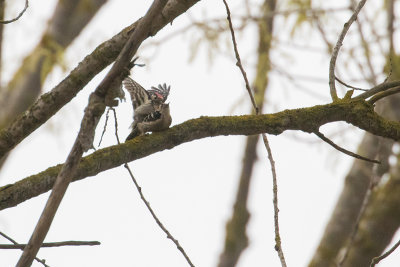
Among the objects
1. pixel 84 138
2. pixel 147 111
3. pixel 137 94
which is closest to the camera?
pixel 84 138

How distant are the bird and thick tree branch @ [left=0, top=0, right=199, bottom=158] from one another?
0.89 feet

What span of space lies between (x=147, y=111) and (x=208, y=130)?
62cm

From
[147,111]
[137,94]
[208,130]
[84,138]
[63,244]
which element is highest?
[137,94]

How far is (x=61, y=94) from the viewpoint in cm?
194

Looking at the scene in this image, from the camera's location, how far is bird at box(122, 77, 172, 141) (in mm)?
2099

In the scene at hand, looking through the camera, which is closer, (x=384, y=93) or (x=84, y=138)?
(x=84, y=138)

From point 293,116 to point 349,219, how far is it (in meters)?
2.81

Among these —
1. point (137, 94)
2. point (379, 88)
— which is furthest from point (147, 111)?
point (379, 88)

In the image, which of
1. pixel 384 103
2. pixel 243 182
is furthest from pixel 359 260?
pixel 243 182

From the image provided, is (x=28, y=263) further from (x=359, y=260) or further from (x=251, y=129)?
(x=359, y=260)

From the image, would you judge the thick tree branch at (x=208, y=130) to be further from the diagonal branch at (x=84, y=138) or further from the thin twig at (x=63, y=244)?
the diagonal branch at (x=84, y=138)

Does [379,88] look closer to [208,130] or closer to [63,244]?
[208,130]

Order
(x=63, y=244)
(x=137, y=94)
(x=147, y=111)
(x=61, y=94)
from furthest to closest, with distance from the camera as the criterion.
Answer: (x=137, y=94), (x=147, y=111), (x=61, y=94), (x=63, y=244)

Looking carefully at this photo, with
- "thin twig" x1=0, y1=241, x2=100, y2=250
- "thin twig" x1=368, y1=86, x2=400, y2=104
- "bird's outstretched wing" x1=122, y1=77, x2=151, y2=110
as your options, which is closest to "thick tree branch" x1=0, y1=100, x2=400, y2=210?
"thin twig" x1=368, y1=86, x2=400, y2=104
